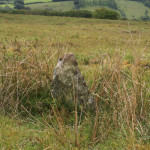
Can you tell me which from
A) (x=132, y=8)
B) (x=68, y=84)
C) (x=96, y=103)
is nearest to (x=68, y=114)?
(x=68, y=84)

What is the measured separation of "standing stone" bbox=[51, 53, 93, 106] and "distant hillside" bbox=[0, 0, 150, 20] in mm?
126278

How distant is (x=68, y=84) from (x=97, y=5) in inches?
5375

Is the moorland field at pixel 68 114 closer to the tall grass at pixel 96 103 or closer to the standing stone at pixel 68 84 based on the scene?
the tall grass at pixel 96 103

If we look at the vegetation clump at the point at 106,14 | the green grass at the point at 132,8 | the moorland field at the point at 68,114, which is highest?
the green grass at the point at 132,8

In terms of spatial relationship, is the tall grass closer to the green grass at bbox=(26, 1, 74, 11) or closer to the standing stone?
the standing stone

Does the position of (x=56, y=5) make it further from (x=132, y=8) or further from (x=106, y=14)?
(x=106, y=14)

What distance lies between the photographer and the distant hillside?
432 feet

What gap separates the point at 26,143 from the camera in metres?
3.09

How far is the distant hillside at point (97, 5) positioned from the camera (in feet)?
432

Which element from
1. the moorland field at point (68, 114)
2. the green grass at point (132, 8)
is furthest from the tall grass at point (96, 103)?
the green grass at point (132, 8)

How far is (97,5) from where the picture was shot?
441 feet

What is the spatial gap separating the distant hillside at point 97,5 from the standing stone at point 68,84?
4972 inches

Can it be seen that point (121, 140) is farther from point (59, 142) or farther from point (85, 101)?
point (85, 101)

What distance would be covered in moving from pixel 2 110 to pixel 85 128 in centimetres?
145
